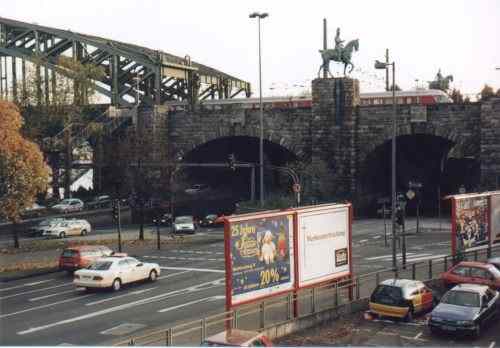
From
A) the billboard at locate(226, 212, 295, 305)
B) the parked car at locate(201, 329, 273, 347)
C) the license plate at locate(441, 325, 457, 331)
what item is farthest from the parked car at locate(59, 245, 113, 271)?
the license plate at locate(441, 325, 457, 331)

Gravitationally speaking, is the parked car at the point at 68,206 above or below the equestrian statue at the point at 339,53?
below

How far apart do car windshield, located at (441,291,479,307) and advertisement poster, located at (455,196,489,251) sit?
7142 mm

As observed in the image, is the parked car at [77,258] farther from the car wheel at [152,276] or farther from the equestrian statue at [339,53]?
the equestrian statue at [339,53]

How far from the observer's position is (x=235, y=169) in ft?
226

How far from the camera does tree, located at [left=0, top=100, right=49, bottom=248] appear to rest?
34000 mm

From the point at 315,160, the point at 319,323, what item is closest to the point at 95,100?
the point at 315,160

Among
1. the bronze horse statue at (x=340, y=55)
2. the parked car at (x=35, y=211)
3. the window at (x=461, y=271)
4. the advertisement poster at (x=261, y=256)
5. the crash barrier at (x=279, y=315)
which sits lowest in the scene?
the crash barrier at (x=279, y=315)

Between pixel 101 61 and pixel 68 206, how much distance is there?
2076cm

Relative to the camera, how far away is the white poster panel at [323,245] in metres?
20.6

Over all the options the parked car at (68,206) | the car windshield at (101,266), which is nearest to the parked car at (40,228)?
the parked car at (68,206)

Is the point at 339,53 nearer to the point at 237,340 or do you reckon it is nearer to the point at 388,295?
the point at 388,295

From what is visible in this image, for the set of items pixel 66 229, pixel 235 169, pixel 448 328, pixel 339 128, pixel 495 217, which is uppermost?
pixel 339 128

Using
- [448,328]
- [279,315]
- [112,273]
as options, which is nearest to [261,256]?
[279,315]

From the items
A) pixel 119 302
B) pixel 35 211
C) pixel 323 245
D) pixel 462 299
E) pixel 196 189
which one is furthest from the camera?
pixel 196 189
